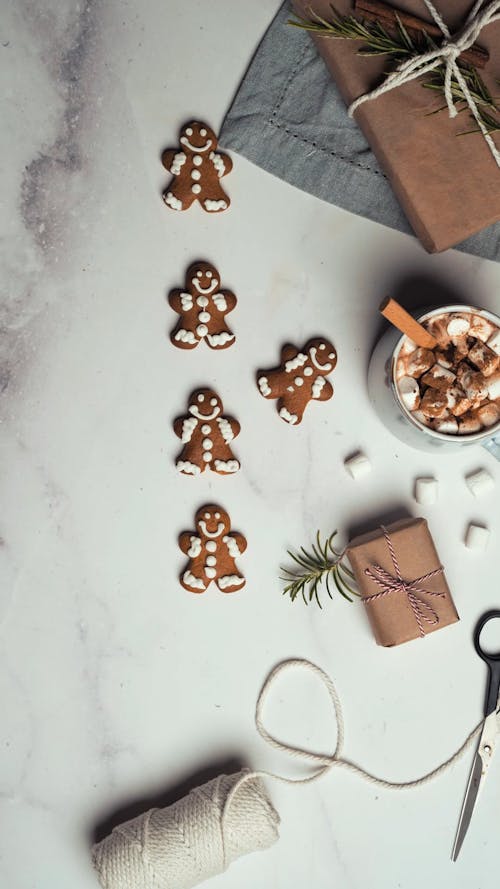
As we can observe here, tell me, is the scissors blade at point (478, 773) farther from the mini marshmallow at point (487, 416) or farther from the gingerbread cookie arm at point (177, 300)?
the gingerbread cookie arm at point (177, 300)

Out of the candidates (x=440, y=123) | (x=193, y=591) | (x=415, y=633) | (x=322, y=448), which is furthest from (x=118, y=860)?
(x=440, y=123)

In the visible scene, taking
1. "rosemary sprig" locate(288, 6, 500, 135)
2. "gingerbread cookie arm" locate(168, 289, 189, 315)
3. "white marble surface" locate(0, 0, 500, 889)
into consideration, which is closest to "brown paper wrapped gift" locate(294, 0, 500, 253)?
"rosemary sprig" locate(288, 6, 500, 135)

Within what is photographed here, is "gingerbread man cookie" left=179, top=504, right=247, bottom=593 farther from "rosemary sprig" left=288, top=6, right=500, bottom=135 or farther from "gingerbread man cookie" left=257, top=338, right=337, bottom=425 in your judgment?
"rosemary sprig" left=288, top=6, right=500, bottom=135

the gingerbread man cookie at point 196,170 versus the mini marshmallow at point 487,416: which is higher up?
the gingerbread man cookie at point 196,170

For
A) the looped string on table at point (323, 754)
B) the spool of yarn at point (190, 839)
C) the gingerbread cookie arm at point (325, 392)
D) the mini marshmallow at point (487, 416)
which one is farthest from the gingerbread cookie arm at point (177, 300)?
the spool of yarn at point (190, 839)

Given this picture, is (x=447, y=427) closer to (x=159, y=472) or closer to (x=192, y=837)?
(x=159, y=472)
